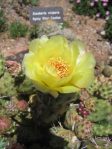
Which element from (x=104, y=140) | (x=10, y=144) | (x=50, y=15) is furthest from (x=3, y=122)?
(x=50, y=15)

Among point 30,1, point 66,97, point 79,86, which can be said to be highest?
point 79,86

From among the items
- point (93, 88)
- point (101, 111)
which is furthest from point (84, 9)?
point (101, 111)

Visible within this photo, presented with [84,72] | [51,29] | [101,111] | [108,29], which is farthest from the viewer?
[108,29]

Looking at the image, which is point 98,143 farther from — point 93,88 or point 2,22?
point 2,22

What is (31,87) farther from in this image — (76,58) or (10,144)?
(76,58)

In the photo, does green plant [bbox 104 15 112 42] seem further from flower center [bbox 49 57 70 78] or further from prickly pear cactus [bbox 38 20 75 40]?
flower center [bbox 49 57 70 78]
